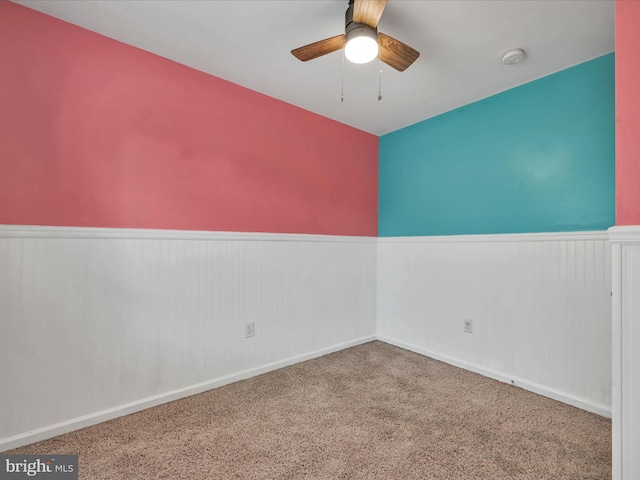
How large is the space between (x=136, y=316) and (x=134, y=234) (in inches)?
19.9

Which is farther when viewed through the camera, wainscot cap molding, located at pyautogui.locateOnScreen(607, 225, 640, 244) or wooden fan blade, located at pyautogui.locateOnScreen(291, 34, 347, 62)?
wooden fan blade, located at pyautogui.locateOnScreen(291, 34, 347, 62)

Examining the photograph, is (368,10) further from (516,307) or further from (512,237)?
(516,307)

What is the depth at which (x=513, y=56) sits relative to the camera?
1.89 metres

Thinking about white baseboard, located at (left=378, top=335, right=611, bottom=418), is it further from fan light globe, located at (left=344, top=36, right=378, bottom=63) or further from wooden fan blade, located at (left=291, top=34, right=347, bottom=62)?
wooden fan blade, located at (left=291, top=34, right=347, bottom=62)

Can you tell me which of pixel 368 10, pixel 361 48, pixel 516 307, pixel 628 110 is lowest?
pixel 516 307

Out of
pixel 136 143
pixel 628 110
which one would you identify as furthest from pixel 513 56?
pixel 136 143

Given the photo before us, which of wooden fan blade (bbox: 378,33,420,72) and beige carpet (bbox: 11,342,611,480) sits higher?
wooden fan blade (bbox: 378,33,420,72)

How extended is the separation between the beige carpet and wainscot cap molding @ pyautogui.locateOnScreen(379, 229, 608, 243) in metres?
1.06

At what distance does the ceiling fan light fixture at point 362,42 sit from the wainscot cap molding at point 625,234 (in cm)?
128

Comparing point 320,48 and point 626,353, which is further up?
point 320,48

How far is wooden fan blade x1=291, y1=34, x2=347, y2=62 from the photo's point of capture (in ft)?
5.13

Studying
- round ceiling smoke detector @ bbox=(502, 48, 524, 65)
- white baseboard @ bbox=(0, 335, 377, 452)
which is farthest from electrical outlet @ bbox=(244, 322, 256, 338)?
round ceiling smoke detector @ bbox=(502, 48, 524, 65)

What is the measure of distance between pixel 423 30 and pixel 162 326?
239 centimetres

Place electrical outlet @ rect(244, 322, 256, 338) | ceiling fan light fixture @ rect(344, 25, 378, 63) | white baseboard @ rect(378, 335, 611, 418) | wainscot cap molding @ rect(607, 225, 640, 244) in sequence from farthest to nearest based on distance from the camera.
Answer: electrical outlet @ rect(244, 322, 256, 338) → white baseboard @ rect(378, 335, 611, 418) → ceiling fan light fixture @ rect(344, 25, 378, 63) → wainscot cap molding @ rect(607, 225, 640, 244)
